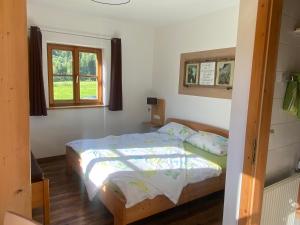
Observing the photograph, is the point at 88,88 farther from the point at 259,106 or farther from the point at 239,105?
the point at 259,106

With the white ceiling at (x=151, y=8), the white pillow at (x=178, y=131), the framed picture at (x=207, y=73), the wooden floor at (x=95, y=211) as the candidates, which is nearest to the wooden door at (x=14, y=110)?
the wooden floor at (x=95, y=211)

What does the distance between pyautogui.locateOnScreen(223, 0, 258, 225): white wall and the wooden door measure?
1221mm

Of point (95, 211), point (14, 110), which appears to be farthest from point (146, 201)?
point (14, 110)

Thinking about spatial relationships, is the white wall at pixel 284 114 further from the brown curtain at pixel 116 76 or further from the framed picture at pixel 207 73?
the brown curtain at pixel 116 76

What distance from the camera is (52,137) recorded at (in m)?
4.00

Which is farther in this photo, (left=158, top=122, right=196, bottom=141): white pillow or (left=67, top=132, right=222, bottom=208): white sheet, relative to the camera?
(left=158, top=122, right=196, bottom=141): white pillow

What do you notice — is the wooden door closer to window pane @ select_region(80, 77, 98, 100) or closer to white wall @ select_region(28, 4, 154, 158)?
white wall @ select_region(28, 4, 154, 158)

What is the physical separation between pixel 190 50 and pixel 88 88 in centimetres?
193

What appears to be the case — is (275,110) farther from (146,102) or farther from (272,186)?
(146,102)

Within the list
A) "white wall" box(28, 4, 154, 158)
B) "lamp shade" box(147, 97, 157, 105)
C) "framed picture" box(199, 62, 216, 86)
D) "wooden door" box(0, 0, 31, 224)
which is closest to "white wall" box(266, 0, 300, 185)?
"wooden door" box(0, 0, 31, 224)

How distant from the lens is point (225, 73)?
137 inches

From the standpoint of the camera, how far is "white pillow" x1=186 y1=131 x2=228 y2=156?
3.18 meters

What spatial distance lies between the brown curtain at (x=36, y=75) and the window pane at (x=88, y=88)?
0.77 m

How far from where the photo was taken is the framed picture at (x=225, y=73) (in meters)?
3.38
